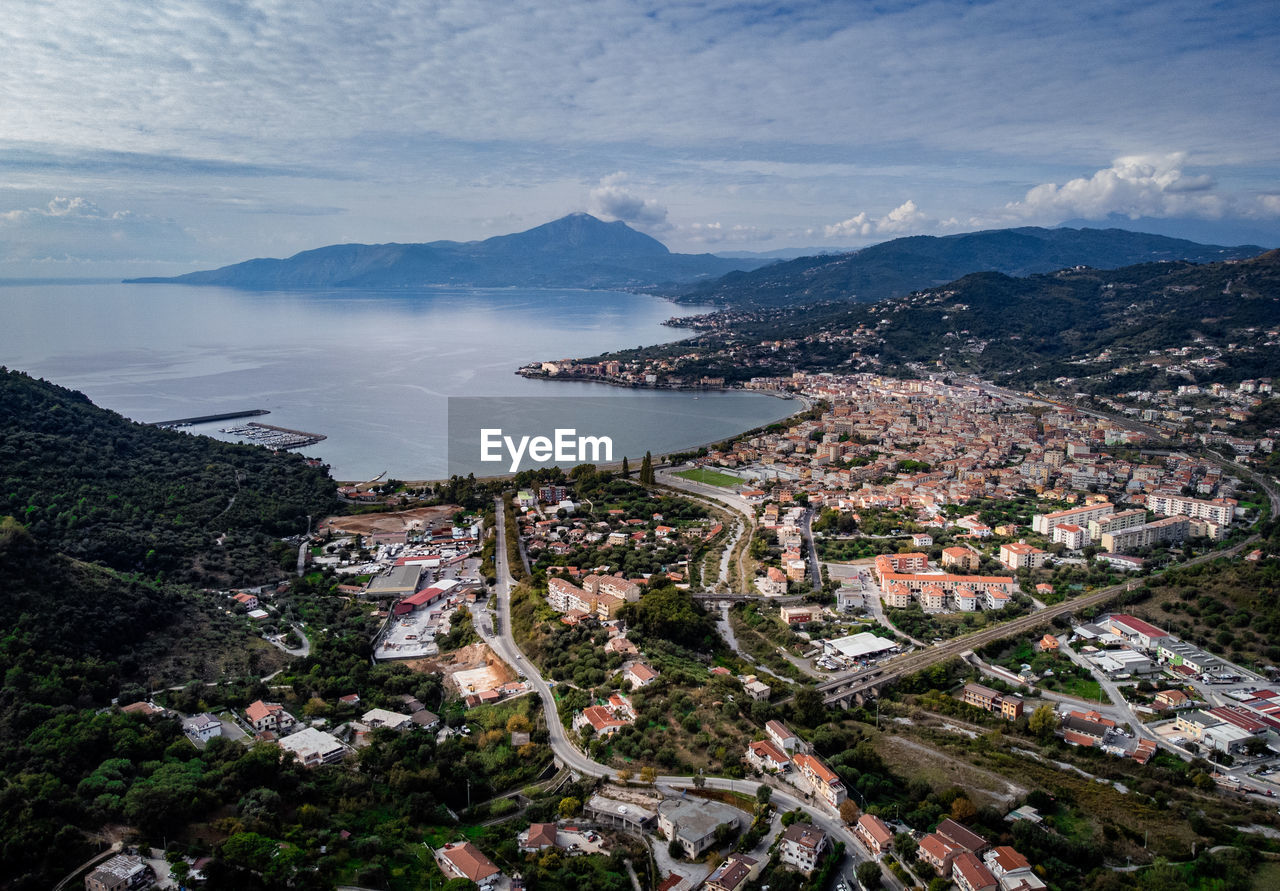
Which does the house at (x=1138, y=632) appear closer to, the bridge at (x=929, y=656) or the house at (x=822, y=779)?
the bridge at (x=929, y=656)

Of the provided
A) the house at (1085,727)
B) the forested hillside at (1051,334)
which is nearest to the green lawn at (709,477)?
the house at (1085,727)

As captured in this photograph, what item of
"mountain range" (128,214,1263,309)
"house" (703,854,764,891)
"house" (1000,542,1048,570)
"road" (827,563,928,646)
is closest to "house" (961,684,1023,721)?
"road" (827,563,928,646)

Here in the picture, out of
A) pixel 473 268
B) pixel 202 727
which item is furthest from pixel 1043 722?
pixel 473 268

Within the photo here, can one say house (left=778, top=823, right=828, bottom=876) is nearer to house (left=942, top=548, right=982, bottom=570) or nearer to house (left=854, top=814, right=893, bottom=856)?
house (left=854, top=814, right=893, bottom=856)

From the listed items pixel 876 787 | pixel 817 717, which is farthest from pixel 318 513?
pixel 876 787

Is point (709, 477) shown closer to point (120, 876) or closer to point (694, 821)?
point (694, 821)
